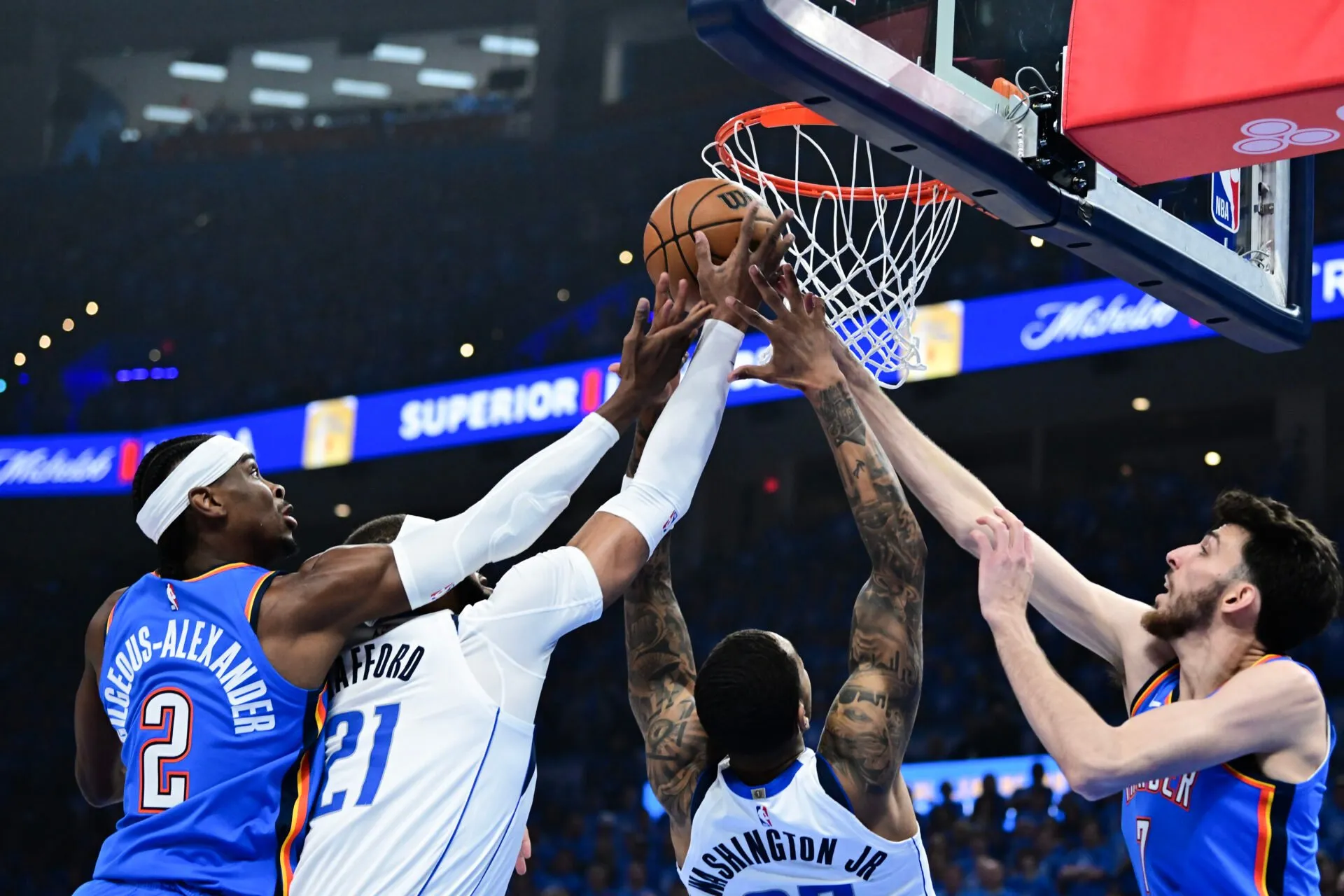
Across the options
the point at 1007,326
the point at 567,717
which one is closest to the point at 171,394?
the point at 567,717

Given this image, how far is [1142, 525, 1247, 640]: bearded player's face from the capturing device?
290 centimetres

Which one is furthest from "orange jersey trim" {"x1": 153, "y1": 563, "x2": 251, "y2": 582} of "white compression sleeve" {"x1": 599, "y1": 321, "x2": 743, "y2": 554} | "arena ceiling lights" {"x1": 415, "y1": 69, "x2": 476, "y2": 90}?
"arena ceiling lights" {"x1": 415, "y1": 69, "x2": 476, "y2": 90}

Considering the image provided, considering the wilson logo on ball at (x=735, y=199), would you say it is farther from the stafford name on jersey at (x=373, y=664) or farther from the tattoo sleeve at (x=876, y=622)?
the stafford name on jersey at (x=373, y=664)

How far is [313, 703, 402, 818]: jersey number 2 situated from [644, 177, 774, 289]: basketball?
1232 millimetres

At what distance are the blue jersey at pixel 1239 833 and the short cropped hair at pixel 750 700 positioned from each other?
0.75 m

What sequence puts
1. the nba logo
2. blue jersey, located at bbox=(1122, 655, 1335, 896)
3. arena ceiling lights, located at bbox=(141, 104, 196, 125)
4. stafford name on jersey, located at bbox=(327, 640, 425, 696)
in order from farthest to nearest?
arena ceiling lights, located at bbox=(141, 104, 196, 125) → the nba logo → stafford name on jersey, located at bbox=(327, 640, 425, 696) → blue jersey, located at bbox=(1122, 655, 1335, 896)

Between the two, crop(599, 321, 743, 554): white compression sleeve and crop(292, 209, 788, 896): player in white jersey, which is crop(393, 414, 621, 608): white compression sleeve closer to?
crop(292, 209, 788, 896): player in white jersey

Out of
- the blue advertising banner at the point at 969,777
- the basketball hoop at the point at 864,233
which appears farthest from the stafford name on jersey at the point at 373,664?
the blue advertising banner at the point at 969,777

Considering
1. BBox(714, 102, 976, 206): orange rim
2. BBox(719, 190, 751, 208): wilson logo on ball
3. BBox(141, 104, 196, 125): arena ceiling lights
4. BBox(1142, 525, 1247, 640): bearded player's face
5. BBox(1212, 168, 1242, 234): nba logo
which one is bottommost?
BBox(1142, 525, 1247, 640): bearded player's face

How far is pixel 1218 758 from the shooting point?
2.65 m

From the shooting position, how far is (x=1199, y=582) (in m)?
2.92

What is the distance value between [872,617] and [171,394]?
17.7 m

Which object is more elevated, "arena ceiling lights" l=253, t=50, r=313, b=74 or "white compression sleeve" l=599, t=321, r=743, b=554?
"arena ceiling lights" l=253, t=50, r=313, b=74

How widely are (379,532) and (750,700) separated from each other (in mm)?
899
